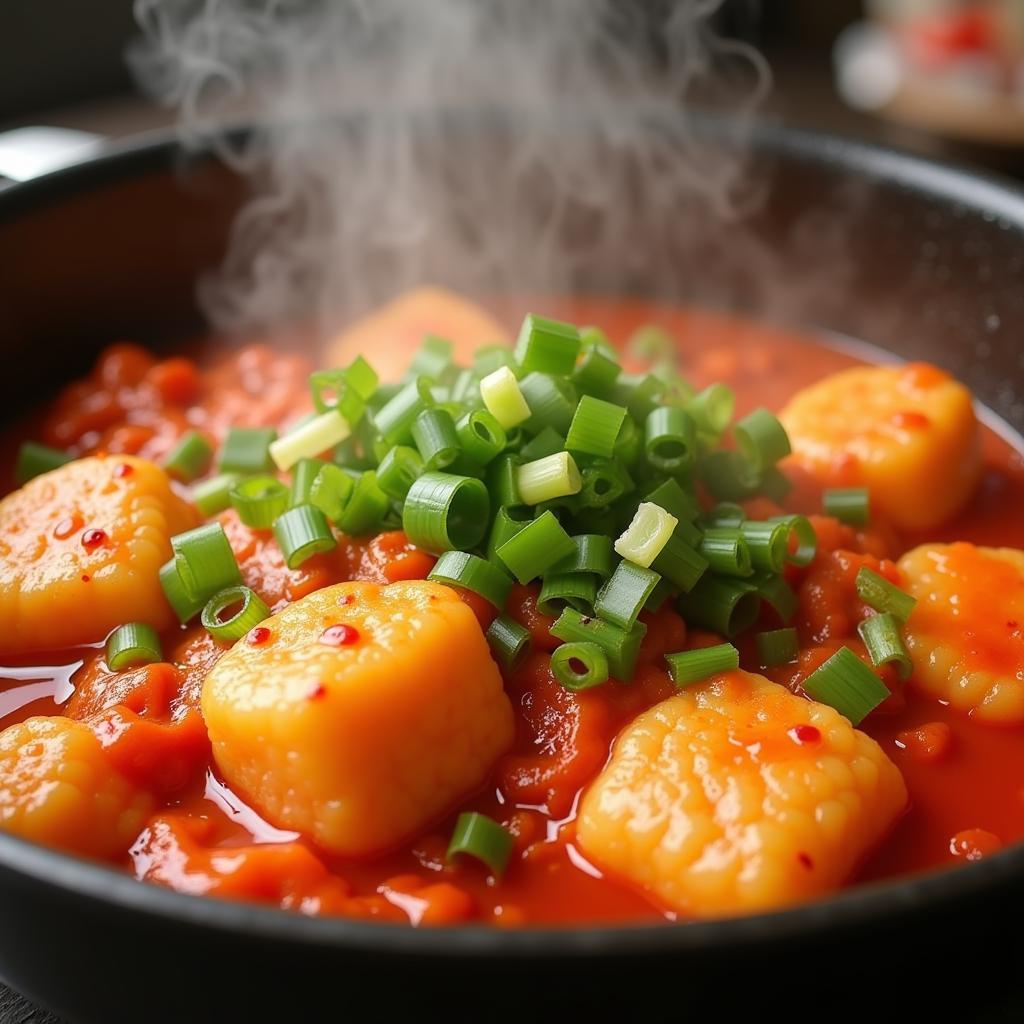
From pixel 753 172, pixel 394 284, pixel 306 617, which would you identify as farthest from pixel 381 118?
pixel 306 617

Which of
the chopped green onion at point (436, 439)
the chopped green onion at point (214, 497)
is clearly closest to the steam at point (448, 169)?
the chopped green onion at point (214, 497)

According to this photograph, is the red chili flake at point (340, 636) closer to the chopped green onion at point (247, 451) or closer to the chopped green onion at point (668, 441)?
the chopped green onion at point (668, 441)

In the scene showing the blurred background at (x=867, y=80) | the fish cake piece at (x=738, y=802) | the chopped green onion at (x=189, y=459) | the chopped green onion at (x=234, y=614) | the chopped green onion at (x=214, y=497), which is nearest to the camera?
the fish cake piece at (x=738, y=802)

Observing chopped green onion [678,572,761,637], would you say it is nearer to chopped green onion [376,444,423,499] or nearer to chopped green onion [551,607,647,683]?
chopped green onion [551,607,647,683]

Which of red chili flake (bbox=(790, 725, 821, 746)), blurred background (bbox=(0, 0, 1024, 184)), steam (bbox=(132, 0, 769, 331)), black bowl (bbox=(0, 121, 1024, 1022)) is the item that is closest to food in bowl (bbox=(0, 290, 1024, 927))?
red chili flake (bbox=(790, 725, 821, 746))

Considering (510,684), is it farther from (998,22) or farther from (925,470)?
(998,22)

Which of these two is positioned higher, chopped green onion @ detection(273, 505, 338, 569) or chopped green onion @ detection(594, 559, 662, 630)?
chopped green onion @ detection(273, 505, 338, 569)
